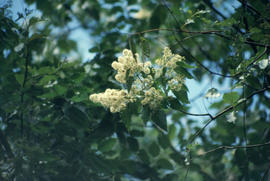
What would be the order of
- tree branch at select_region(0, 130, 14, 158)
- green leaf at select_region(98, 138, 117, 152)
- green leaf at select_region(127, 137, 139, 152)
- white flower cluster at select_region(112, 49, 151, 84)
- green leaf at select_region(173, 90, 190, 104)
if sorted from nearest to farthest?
white flower cluster at select_region(112, 49, 151, 84)
green leaf at select_region(173, 90, 190, 104)
tree branch at select_region(0, 130, 14, 158)
green leaf at select_region(98, 138, 117, 152)
green leaf at select_region(127, 137, 139, 152)

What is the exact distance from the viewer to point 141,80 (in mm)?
1399

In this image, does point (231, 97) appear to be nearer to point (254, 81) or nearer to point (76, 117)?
point (254, 81)

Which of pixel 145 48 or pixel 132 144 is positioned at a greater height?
pixel 145 48

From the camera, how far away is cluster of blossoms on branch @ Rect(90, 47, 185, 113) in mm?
1343

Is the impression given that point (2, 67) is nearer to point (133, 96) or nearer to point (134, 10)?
point (133, 96)

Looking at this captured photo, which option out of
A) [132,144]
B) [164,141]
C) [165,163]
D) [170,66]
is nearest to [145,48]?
[170,66]

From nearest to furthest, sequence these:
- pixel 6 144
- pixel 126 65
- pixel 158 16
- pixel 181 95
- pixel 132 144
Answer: pixel 126 65 < pixel 181 95 < pixel 6 144 < pixel 132 144 < pixel 158 16

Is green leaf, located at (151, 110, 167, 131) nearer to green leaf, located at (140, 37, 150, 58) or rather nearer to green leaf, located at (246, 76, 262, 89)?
green leaf, located at (140, 37, 150, 58)

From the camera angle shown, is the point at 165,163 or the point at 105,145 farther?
the point at 165,163

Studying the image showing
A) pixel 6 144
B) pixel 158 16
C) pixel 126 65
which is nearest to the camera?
pixel 126 65

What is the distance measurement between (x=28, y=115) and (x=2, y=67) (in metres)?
0.41

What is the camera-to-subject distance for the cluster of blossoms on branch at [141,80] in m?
1.34

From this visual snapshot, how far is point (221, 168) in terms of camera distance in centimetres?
284

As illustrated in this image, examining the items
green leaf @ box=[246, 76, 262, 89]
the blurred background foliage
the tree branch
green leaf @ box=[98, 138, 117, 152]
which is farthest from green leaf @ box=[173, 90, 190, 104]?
the tree branch
